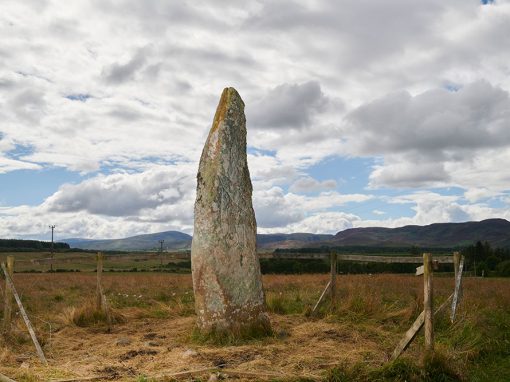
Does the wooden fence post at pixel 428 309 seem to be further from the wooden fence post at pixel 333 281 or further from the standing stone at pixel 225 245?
the wooden fence post at pixel 333 281

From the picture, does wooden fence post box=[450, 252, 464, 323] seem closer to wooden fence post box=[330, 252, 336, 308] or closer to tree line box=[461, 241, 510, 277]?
wooden fence post box=[330, 252, 336, 308]

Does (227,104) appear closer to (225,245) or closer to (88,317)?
(225,245)

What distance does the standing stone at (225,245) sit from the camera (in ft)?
31.7

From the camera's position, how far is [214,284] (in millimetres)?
9680

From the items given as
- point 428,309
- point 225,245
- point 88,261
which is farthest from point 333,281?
point 88,261

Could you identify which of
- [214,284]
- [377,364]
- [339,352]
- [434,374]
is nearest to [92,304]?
[214,284]

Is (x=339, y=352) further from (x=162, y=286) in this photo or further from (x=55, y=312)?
(x=162, y=286)

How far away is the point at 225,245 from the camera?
9.76m

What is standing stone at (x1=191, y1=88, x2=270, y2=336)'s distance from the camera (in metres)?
9.66

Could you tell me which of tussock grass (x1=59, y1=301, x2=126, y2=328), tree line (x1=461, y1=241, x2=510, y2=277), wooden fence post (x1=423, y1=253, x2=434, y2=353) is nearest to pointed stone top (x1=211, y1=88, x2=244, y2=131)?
wooden fence post (x1=423, y1=253, x2=434, y2=353)

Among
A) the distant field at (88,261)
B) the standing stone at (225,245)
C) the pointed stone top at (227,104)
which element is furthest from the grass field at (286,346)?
the pointed stone top at (227,104)

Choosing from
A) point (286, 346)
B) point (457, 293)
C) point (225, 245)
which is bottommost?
point (286, 346)

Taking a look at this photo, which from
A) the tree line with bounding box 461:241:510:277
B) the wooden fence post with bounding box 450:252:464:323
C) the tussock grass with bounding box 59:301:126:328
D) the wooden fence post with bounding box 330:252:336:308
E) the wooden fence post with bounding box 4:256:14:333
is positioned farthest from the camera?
the tree line with bounding box 461:241:510:277

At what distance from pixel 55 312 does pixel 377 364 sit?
10.0 meters
